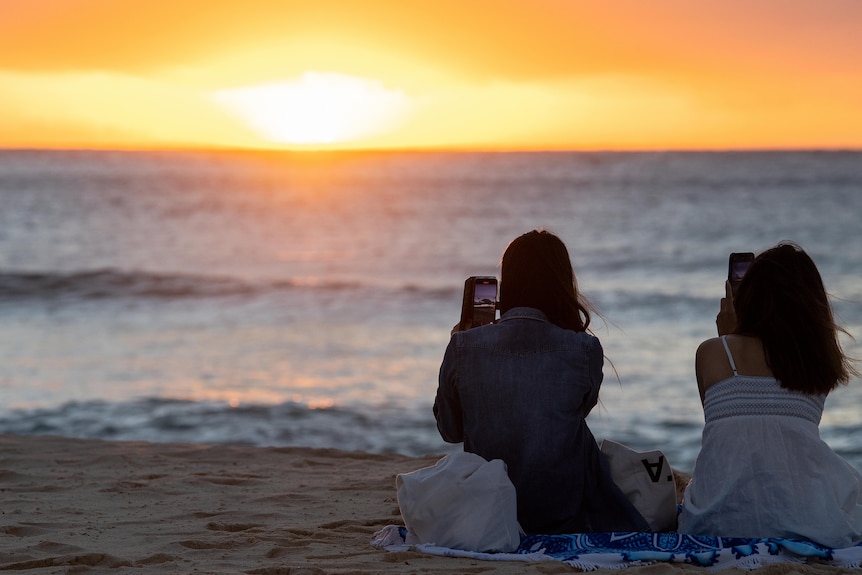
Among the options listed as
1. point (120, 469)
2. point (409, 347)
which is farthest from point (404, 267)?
point (120, 469)

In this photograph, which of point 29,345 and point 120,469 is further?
point 29,345

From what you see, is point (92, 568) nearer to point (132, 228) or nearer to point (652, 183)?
point (132, 228)

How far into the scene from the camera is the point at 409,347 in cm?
1402

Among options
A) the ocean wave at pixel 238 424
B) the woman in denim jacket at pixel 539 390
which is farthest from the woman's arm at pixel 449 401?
the ocean wave at pixel 238 424

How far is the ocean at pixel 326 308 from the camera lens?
9.70 metres

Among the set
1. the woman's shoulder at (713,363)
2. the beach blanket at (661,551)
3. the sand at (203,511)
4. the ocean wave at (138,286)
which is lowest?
the ocean wave at (138,286)

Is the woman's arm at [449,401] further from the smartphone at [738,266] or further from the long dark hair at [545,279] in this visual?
the smartphone at [738,266]

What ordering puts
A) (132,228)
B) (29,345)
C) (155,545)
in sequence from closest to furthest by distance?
(155,545) → (29,345) → (132,228)

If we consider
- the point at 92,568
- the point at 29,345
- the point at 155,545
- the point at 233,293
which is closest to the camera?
the point at 92,568

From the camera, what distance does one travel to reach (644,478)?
414 centimetres

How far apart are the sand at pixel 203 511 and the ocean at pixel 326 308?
236 centimetres

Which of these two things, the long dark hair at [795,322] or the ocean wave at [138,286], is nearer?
the long dark hair at [795,322]

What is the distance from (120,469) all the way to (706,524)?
3663mm

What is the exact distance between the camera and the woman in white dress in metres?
3.81
